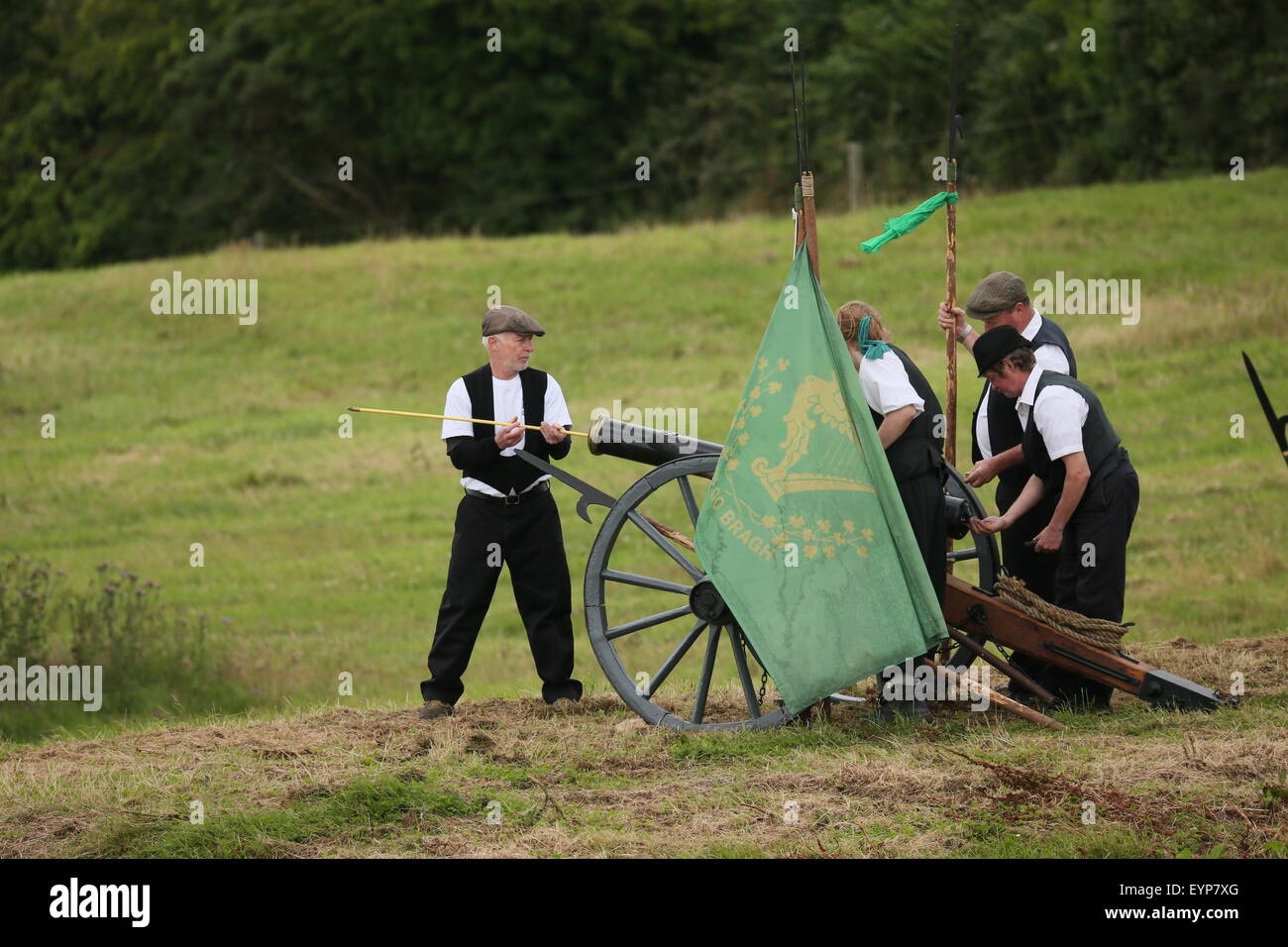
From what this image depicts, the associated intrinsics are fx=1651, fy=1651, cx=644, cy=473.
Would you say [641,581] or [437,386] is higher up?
[437,386]

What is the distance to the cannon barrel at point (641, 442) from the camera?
23.7 ft

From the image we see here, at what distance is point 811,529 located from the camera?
21.9ft

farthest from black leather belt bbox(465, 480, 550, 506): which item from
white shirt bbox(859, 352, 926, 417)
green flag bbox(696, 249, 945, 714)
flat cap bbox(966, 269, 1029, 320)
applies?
flat cap bbox(966, 269, 1029, 320)

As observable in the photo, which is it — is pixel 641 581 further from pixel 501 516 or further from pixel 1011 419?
pixel 1011 419

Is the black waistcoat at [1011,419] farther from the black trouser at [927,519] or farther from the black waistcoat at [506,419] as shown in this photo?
the black waistcoat at [506,419]

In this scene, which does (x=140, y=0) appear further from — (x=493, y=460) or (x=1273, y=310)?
(x=493, y=460)

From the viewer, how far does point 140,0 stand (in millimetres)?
45750

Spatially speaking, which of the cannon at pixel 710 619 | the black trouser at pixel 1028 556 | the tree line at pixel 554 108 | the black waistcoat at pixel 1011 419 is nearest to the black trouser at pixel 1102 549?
the cannon at pixel 710 619

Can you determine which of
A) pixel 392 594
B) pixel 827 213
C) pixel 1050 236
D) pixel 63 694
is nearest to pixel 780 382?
pixel 63 694

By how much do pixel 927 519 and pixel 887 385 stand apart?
598 mm

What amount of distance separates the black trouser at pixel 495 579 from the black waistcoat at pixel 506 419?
4.1 inches

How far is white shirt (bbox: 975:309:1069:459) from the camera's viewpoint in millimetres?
7559

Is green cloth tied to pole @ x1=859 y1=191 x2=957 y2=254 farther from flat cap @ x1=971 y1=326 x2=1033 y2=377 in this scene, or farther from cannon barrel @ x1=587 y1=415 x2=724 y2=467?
cannon barrel @ x1=587 y1=415 x2=724 y2=467

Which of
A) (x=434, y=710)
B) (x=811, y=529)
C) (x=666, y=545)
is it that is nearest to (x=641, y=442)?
(x=666, y=545)
